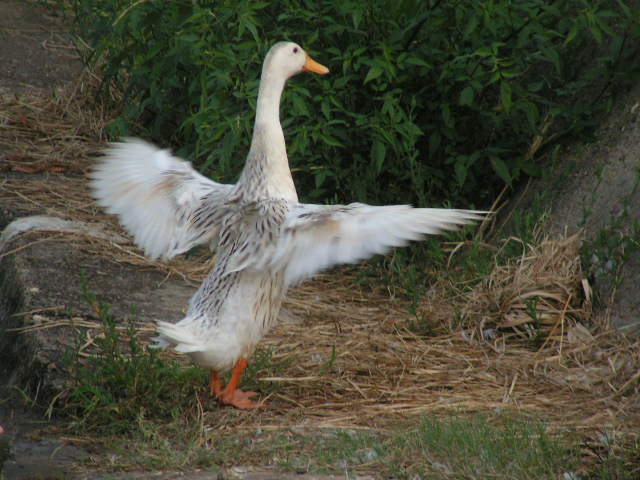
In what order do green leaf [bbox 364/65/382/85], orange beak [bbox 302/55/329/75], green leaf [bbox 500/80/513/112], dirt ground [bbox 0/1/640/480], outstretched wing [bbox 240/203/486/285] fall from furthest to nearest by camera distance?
green leaf [bbox 500/80/513/112] → green leaf [bbox 364/65/382/85] → orange beak [bbox 302/55/329/75] → dirt ground [bbox 0/1/640/480] → outstretched wing [bbox 240/203/486/285]

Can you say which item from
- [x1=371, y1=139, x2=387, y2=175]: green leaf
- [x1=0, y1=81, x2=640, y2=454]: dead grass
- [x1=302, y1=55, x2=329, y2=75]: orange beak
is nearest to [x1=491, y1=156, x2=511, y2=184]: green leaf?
[x1=0, y1=81, x2=640, y2=454]: dead grass

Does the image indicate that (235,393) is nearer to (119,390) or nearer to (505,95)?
(119,390)

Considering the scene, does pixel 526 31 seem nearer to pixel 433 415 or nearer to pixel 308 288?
pixel 308 288

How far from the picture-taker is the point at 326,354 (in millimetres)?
5082

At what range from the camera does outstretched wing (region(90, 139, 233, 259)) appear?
468 cm

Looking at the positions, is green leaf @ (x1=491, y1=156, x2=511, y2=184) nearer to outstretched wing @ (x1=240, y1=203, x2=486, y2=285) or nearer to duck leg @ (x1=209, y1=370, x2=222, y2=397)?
outstretched wing @ (x1=240, y1=203, x2=486, y2=285)

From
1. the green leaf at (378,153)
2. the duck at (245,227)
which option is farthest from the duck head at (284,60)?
the green leaf at (378,153)

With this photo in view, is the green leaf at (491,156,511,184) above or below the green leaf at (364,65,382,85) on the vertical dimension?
below

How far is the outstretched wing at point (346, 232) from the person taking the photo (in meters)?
3.82

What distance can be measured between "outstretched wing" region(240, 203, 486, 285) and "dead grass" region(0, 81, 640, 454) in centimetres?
73

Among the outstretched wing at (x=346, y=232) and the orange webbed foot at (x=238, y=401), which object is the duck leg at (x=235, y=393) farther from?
the outstretched wing at (x=346, y=232)

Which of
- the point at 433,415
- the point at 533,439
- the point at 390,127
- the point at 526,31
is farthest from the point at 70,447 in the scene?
the point at 526,31

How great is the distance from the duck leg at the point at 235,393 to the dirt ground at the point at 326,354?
71 millimetres

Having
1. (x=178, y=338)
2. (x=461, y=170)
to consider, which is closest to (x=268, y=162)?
(x=178, y=338)
